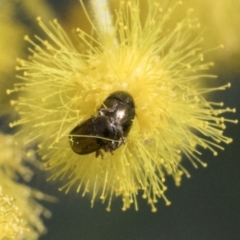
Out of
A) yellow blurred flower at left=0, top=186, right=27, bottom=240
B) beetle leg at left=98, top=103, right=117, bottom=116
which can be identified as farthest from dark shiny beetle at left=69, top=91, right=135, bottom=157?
yellow blurred flower at left=0, top=186, right=27, bottom=240

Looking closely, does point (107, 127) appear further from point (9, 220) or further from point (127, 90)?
point (9, 220)

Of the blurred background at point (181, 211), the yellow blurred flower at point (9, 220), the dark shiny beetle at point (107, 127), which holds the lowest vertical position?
the blurred background at point (181, 211)

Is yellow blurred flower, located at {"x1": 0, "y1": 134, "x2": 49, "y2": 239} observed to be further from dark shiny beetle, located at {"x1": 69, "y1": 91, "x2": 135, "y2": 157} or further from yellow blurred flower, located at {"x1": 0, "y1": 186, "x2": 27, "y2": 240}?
Result: dark shiny beetle, located at {"x1": 69, "y1": 91, "x2": 135, "y2": 157}

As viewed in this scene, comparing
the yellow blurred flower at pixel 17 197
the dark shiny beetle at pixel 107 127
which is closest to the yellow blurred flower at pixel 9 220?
the yellow blurred flower at pixel 17 197

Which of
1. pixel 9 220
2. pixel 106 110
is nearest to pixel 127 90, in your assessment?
pixel 106 110

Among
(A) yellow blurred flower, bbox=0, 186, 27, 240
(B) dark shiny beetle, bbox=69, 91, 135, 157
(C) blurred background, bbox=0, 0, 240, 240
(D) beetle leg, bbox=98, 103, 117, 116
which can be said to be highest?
(D) beetle leg, bbox=98, 103, 117, 116

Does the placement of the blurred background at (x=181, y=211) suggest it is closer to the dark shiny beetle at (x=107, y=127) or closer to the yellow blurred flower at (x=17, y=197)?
the yellow blurred flower at (x=17, y=197)

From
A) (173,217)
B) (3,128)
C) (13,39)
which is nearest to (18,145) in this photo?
(3,128)

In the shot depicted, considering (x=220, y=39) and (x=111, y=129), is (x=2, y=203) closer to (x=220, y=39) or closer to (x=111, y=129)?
(x=111, y=129)
